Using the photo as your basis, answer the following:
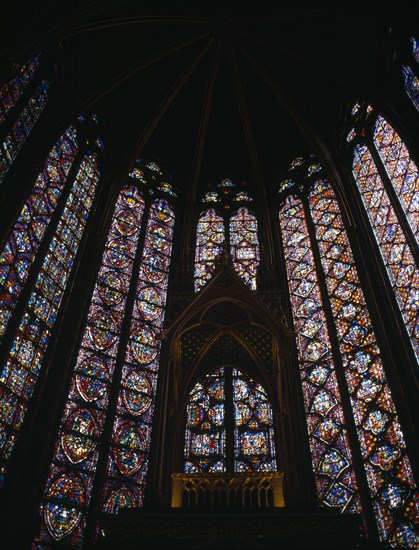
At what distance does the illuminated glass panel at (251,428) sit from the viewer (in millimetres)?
10367

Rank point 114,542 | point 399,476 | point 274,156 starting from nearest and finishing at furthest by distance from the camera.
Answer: point 114,542, point 399,476, point 274,156

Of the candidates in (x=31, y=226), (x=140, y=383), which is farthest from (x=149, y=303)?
(x=31, y=226)

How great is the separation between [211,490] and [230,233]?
7929mm

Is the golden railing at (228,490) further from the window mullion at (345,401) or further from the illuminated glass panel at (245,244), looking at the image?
the illuminated glass panel at (245,244)

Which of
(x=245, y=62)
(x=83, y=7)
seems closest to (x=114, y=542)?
(x=83, y=7)

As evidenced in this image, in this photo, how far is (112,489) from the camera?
9.90 m

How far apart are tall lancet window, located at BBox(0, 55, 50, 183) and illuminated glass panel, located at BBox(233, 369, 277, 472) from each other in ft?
18.9

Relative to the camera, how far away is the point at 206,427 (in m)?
10.8

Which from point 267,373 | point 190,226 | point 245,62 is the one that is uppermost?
point 245,62

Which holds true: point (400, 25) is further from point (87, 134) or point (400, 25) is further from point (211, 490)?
point (211, 490)

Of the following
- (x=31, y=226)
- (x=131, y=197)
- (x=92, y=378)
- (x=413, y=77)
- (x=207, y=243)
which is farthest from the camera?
(x=131, y=197)

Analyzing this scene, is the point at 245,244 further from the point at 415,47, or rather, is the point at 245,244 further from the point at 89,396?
the point at 89,396

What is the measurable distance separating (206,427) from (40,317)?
3.53 meters

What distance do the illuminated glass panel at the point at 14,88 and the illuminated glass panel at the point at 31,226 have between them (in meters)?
1.54
